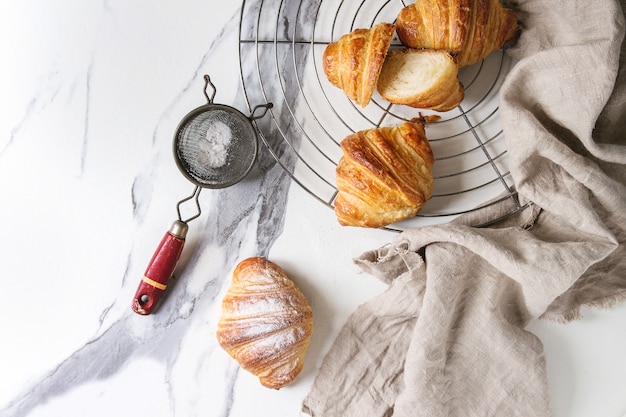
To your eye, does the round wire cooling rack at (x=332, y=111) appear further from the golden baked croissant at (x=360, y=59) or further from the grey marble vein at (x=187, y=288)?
the golden baked croissant at (x=360, y=59)

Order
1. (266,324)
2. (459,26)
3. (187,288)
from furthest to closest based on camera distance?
1. (187,288)
2. (266,324)
3. (459,26)

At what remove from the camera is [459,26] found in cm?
131

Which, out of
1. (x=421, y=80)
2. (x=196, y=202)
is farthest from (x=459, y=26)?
(x=196, y=202)

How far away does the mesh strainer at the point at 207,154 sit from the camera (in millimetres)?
1467

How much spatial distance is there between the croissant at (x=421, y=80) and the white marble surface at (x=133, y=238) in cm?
37

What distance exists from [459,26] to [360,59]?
0.24 meters

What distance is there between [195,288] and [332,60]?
28.6 inches

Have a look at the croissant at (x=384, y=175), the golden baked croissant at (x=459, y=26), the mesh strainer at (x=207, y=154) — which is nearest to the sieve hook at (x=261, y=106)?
the mesh strainer at (x=207, y=154)

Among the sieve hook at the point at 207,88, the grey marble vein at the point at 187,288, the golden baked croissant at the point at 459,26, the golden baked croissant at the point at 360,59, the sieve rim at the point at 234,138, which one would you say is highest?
the golden baked croissant at the point at 459,26

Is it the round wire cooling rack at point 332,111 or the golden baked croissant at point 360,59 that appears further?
the round wire cooling rack at point 332,111

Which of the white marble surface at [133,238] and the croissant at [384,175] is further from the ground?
the croissant at [384,175]

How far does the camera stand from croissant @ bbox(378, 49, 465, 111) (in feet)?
4.34

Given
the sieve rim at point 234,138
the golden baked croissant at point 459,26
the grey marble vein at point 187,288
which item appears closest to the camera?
the golden baked croissant at point 459,26

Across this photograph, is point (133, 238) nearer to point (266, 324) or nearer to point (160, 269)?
point (160, 269)
